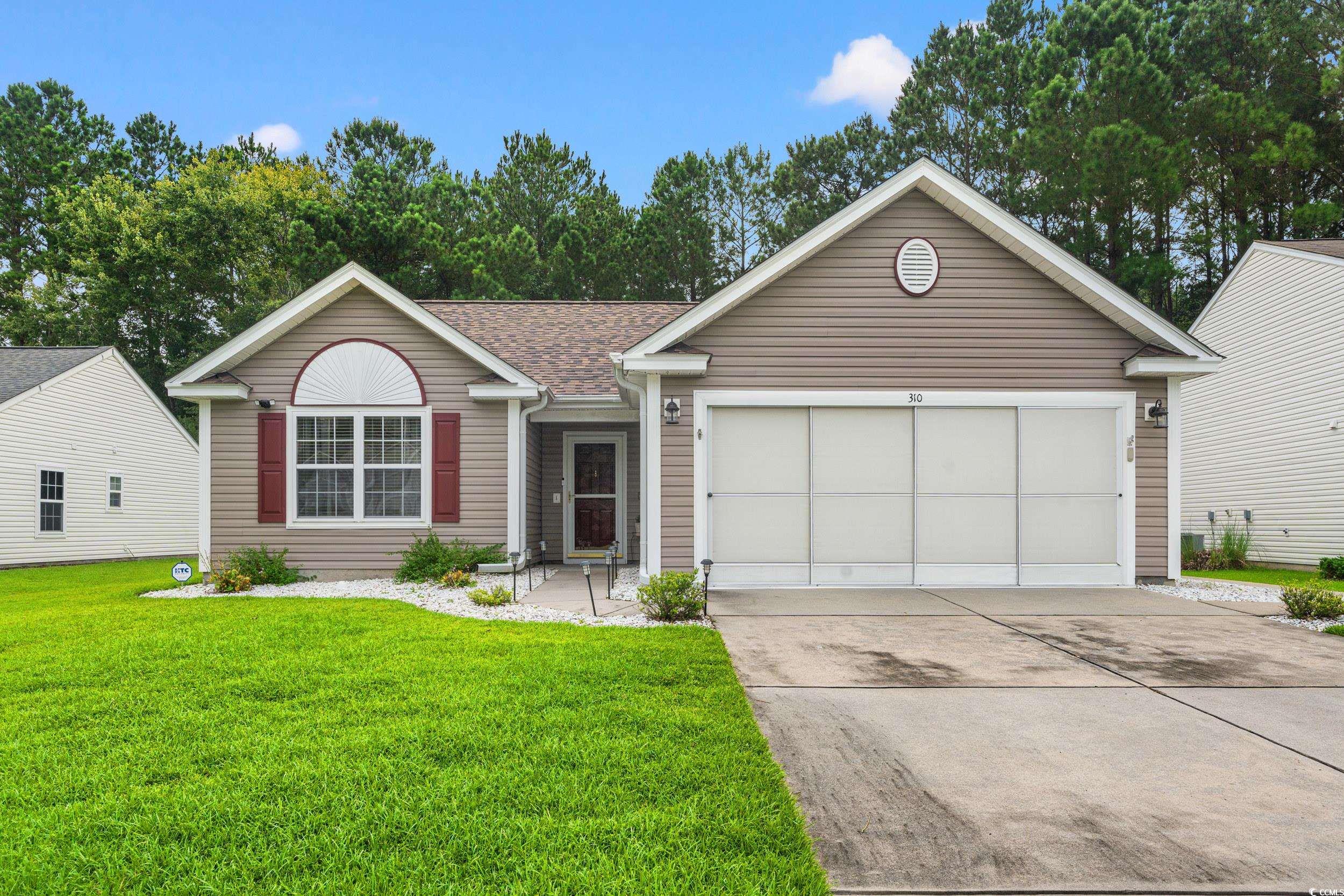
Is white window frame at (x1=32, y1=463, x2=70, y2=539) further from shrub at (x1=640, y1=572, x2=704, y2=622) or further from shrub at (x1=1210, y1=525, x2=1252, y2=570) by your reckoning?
shrub at (x1=1210, y1=525, x2=1252, y2=570)

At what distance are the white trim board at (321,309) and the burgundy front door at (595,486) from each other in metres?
2.49

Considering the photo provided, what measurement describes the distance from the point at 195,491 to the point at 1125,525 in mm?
22821

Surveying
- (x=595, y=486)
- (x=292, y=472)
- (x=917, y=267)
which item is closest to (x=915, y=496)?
(x=917, y=267)

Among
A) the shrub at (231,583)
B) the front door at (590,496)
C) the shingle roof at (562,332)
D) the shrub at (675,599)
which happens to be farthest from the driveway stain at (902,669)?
the shrub at (231,583)

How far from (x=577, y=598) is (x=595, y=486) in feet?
14.0

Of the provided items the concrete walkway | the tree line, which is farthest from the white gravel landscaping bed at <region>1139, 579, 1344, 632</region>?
the tree line

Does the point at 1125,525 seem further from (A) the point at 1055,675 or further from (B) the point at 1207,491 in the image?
(B) the point at 1207,491

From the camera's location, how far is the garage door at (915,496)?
30.1 ft

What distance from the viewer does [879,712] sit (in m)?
4.37

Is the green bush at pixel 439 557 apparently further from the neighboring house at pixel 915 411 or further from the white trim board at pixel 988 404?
the white trim board at pixel 988 404

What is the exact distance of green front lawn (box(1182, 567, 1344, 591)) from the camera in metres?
11.0

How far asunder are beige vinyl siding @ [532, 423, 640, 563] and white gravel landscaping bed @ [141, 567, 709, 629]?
1.39m

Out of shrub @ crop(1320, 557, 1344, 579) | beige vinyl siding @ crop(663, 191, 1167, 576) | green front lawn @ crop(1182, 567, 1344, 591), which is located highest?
beige vinyl siding @ crop(663, 191, 1167, 576)

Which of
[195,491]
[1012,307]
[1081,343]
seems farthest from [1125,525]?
[195,491]
